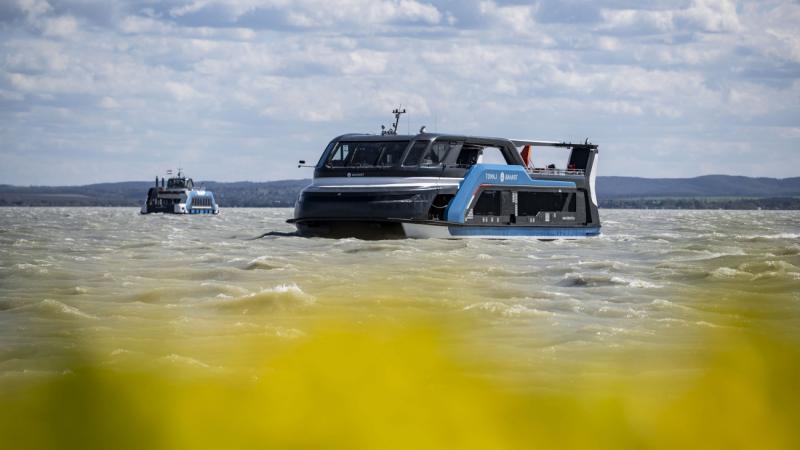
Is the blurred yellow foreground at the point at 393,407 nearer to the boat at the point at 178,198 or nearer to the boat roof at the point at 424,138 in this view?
the boat roof at the point at 424,138

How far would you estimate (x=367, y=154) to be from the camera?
35.2m

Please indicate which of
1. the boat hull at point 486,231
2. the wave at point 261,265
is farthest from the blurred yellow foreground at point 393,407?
the boat hull at point 486,231

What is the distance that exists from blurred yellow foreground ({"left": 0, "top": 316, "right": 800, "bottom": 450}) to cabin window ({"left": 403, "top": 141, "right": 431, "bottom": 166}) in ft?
80.9

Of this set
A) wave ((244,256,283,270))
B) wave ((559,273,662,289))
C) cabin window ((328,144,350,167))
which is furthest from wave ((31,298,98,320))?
cabin window ((328,144,350,167))

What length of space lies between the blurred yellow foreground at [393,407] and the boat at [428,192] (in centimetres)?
2318

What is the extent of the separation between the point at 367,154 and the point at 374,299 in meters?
19.2

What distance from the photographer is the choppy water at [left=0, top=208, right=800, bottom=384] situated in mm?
10836

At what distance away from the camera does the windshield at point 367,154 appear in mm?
34531

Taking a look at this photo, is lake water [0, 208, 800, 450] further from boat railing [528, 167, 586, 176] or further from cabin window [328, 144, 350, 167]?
boat railing [528, 167, 586, 176]

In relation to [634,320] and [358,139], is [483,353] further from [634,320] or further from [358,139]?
[358,139]

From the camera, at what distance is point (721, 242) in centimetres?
3572

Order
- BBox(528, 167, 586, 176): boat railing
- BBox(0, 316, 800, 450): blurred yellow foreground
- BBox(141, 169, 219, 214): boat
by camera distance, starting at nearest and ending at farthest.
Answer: BBox(0, 316, 800, 450): blurred yellow foreground → BBox(528, 167, 586, 176): boat railing → BBox(141, 169, 219, 214): boat

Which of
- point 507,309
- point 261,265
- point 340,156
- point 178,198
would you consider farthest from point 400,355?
point 178,198

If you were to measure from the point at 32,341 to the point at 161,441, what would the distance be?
633 cm
